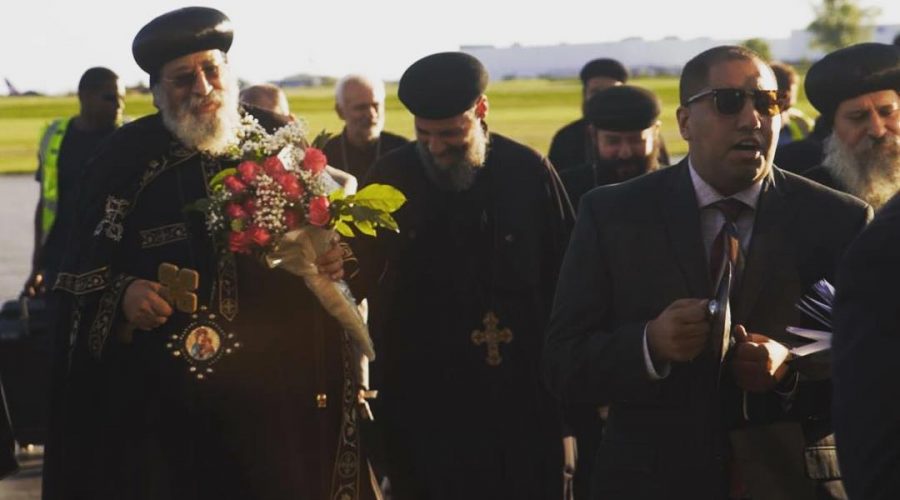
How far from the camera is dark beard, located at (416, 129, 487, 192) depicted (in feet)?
26.0

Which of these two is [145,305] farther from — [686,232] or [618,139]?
[618,139]

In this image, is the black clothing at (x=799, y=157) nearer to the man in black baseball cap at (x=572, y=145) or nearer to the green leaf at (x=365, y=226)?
the green leaf at (x=365, y=226)

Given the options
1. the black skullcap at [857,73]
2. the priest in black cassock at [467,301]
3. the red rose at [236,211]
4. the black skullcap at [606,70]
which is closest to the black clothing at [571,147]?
the black skullcap at [606,70]

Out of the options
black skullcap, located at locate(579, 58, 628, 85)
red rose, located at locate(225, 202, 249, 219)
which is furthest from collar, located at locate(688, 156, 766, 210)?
black skullcap, located at locate(579, 58, 628, 85)

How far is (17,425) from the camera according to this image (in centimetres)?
1066

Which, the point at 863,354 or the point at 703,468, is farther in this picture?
the point at 703,468

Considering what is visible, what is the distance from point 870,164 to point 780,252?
178 centimetres

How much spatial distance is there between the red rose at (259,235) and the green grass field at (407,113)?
8.95 meters

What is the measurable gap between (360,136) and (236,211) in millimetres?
4533

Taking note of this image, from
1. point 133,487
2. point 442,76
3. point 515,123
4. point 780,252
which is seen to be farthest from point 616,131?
point 515,123

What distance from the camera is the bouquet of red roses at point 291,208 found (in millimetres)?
6828

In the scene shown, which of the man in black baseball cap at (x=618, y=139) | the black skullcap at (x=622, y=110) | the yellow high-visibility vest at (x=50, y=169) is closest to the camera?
the man in black baseball cap at (x=618, y=139)

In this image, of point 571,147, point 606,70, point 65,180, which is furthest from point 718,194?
point 606,70

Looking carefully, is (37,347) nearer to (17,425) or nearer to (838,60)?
(17,425)
